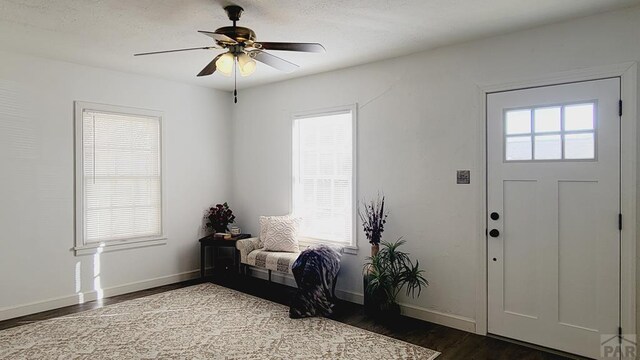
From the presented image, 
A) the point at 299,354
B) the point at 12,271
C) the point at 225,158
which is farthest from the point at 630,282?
the point at 12,271

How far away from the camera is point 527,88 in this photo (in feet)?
10.8

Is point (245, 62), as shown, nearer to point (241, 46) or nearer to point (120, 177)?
point (241, 46)

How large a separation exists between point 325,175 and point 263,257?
1.23 meters

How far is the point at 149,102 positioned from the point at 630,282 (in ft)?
17.0

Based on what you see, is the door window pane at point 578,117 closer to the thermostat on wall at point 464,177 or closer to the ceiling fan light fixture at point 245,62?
the thermostat on wall at point 464,177

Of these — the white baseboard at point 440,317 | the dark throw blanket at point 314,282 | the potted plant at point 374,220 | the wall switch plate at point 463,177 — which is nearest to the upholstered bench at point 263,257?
the dark throw blanket at point 314,282

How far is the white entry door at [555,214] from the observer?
2.97 meters

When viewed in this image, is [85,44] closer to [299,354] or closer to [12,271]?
[12,271]

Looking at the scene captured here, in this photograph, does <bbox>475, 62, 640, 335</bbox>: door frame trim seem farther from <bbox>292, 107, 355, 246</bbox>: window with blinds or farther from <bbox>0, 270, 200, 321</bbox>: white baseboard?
<bbox>0, 270, 200, 321</bbox>: white baseboard

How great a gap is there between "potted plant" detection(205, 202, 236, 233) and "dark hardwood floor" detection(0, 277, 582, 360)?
103 cm

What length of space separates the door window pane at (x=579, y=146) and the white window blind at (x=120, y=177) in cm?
452

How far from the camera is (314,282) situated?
4.02m

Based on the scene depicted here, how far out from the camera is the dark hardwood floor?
10.3 ft

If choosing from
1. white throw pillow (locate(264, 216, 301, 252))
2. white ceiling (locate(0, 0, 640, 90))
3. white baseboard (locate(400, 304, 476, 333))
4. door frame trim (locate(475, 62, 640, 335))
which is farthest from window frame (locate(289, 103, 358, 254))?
door frame trim (locate(475, 62, 640, 335))
